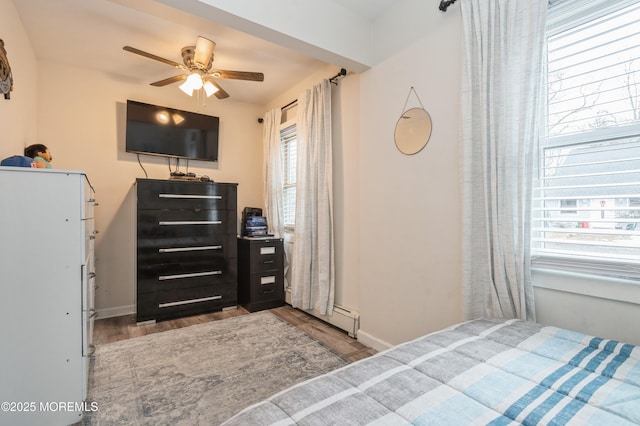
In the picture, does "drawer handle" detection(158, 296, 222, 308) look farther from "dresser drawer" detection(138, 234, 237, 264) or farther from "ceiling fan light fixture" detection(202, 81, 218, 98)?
"ceiling fan light fixture" detection(202, 81, 218, 98)

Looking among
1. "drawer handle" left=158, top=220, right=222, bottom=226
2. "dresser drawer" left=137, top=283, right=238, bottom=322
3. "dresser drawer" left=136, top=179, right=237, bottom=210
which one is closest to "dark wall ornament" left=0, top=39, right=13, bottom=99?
"dresser drawer" left=136, top=179, right=237, bottom=210

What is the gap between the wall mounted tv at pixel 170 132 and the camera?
321 centimetres

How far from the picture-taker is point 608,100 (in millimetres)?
1271

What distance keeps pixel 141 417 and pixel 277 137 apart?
2978mm

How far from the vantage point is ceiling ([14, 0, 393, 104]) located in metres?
2.13

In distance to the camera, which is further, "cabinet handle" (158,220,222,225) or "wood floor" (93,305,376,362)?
"cabinet handle" (158,220,222,225)

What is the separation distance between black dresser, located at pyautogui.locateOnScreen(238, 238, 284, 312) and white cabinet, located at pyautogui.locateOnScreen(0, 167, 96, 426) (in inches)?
70.2

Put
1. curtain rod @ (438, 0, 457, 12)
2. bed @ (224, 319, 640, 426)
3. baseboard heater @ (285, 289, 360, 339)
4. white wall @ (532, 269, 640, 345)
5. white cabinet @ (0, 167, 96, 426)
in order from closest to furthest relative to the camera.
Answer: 1. bed @ (224, 319, 640, 426)
2. white wall @ (532, 269, 640, 345)
3. white cabinet @ (0, 167, 96, 426)
4. curtain rod @ (438, 0, 457, 12)
5. baseboard heater @ (285, 289, 360, 339)

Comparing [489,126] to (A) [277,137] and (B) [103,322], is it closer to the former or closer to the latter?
(A) [277,137]

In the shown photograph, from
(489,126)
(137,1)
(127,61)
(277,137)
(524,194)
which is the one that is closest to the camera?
(524,194)

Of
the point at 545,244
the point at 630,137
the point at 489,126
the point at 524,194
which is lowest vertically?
the point at 545,244

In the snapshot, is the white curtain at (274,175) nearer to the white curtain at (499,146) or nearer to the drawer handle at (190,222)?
the drawer handle at (190,222)

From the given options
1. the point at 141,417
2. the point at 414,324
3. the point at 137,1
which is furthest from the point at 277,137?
the point at 141,417

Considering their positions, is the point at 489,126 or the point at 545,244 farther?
the point at 489,126
